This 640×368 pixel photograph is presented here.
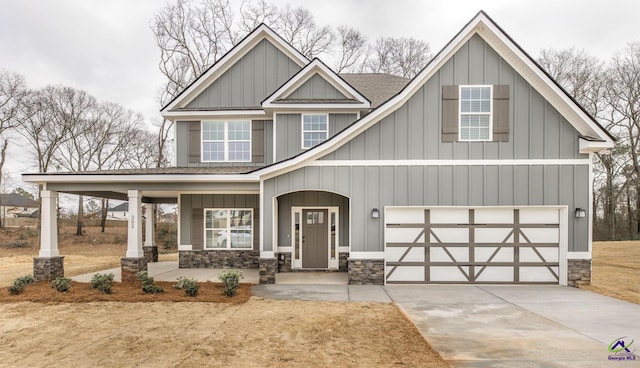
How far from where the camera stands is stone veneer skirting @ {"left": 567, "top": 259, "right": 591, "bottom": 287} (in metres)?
9.48

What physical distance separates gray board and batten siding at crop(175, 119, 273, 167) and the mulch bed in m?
4.93

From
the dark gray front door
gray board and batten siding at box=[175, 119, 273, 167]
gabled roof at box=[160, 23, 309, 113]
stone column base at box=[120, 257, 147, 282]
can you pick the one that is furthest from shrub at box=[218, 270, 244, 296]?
gabled roof at box=[160, 23, 309, 113]

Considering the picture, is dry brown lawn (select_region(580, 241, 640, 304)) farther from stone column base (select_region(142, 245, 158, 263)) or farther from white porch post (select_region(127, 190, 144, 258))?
→ stone column base (select_region(142, 245, 158, 263))

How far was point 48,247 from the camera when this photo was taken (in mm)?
10227

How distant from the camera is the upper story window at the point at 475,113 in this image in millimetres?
9711

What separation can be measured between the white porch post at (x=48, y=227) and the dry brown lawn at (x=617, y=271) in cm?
1501

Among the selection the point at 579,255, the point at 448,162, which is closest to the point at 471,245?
the point at 448,162

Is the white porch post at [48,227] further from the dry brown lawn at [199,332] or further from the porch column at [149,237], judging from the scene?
the porch column at [149,237]

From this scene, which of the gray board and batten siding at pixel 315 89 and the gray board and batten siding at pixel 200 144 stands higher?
the gray board and batten siding at pixel 315 89

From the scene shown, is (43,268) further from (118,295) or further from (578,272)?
(578,272)

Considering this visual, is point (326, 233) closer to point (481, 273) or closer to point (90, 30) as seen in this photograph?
point (481, 273)

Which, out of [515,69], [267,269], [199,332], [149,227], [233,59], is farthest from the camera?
[149,227]

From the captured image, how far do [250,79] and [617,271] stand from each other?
14759 millimetres

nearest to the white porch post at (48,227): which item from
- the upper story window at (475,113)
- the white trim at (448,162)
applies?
the white trim at (448,162)
